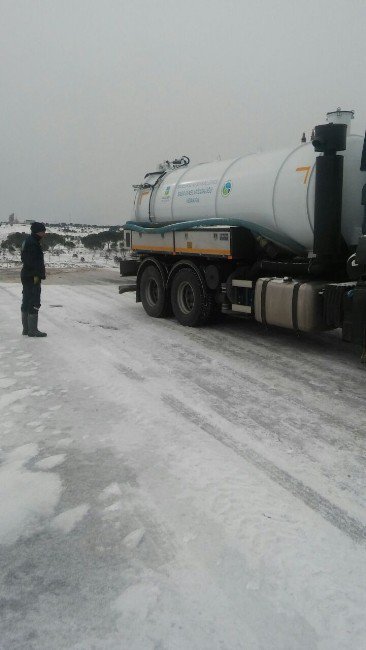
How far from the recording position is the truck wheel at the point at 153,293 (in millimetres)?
9516

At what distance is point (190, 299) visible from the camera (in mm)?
9070

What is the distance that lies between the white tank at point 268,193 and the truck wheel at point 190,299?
108 centimetres

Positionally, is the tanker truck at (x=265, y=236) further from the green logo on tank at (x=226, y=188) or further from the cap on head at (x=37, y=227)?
the cap on head at (x=37, y=227)

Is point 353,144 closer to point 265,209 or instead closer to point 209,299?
point 265,209

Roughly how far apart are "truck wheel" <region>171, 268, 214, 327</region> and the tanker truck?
2cm

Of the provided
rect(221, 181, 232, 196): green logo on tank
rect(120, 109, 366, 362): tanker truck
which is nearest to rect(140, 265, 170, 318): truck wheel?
rect(120, 109, 366, 362): tanker truck

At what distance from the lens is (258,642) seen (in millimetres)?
2111

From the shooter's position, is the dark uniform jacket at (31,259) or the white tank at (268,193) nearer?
the white tank at (268,193)

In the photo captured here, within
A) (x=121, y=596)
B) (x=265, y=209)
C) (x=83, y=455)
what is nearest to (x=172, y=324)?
(x=265, y=209)

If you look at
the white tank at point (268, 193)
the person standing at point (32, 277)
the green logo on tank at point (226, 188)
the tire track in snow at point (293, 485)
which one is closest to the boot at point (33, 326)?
the person standing at point (32, 277)

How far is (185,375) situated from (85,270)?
49.6 ft

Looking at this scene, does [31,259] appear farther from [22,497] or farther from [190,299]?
[22,497]

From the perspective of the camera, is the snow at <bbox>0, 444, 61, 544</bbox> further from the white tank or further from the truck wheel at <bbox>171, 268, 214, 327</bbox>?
the truck wheel at <bbox>171, 268, 214, 327</bbox>

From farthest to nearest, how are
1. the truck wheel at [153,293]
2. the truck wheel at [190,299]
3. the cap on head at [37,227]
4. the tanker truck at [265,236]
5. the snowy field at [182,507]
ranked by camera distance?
the truck wheel at [153,293] → the truck wheel at [190,299] → the cap on head at [37,227] → the tanker truck at [265,236] → the snowy field at [182,507]
